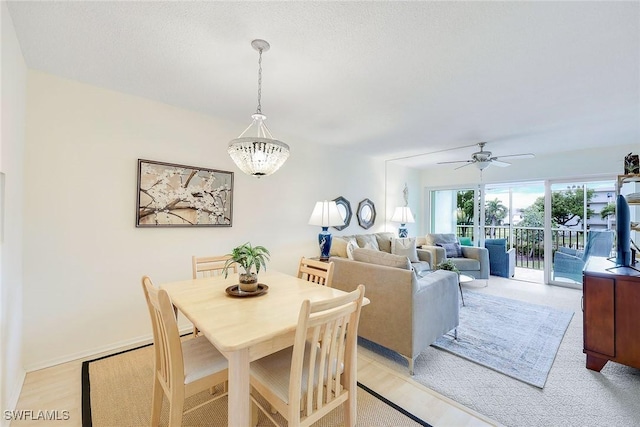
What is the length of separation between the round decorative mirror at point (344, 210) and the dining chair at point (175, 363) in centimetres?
328

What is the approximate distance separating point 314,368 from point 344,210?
3.52 m

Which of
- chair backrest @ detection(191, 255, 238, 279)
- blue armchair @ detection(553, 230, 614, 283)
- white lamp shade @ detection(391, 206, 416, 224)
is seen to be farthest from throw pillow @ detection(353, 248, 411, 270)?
blue armchair @ detection(553, 230, 614, 283)

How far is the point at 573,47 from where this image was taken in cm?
181

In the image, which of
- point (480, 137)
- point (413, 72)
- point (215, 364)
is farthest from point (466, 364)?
point (480, 137)

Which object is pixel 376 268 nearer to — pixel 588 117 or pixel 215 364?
pixel 215 364

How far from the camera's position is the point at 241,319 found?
54.2 inches

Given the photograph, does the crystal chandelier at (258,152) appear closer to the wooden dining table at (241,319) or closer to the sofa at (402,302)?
the wooden dining table at (241,319)

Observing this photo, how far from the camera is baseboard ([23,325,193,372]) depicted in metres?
2.22

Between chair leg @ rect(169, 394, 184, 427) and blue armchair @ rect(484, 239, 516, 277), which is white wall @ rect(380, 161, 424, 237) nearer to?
blue armchair @ rect(484, 239, 516, 277)

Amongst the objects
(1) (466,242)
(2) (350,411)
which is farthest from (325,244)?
(1) (466,242)

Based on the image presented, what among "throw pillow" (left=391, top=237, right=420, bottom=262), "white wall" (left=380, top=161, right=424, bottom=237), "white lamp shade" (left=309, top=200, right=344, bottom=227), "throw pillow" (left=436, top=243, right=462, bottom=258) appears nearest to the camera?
"white lamp shade" (left=309, top=200, right=344, bottom=227)

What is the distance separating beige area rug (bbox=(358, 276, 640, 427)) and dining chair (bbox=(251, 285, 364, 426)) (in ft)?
3.24

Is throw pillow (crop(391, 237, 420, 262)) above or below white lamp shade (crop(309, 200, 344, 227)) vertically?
below

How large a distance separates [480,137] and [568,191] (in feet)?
7.93
